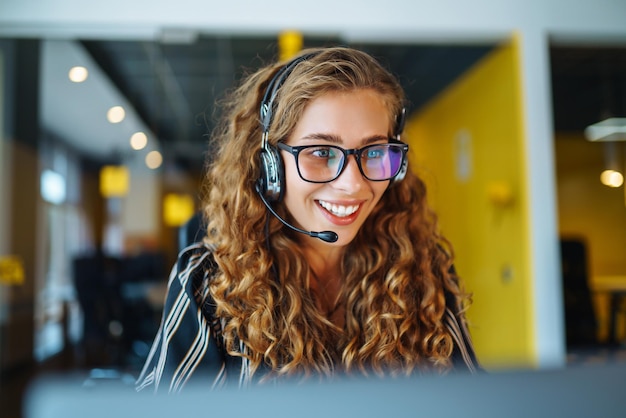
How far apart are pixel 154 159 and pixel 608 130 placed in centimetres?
384

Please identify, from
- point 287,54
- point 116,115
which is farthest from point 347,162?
point 116,115

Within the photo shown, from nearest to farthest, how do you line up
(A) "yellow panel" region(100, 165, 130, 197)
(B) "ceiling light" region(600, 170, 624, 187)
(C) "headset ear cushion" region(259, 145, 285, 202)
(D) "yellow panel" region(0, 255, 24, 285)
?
(C) "headset ear cushion" region(259, 145, 285, 202) < (D) "yellow panel" region(0, 255, 24, 285) < (B) "ceiling light" region(600, 170, 624, 187) < (A) "yellow panel" region(100, 165, 130, 197)

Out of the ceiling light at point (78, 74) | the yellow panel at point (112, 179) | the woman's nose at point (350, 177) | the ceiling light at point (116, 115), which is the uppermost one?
the ceiling light at point (78, 74)

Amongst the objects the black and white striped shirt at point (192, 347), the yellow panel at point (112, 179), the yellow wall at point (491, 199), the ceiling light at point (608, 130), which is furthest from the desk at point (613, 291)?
the yellow panel at point (112, 179)

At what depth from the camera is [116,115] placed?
4543mm

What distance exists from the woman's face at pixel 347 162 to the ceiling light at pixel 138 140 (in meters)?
3.66

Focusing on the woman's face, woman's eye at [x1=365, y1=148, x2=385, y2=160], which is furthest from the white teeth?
woman's eye at [x1=365, y1=148, x2=385, y2=160]

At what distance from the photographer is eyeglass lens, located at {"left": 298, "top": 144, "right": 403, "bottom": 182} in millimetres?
1043

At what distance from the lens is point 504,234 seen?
154 inches

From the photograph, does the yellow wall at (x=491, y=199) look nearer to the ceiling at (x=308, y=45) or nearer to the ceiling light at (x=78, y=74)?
the ceiling at (x=308, y=45)

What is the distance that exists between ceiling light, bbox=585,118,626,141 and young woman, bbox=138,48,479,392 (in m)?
3.84

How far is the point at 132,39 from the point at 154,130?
1142mm

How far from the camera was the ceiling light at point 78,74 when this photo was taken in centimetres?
385

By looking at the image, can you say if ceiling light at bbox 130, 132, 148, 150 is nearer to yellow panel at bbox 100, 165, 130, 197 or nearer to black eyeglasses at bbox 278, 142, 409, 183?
yellow panel at bbox 100, 165, 130, 197
